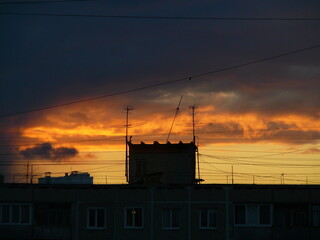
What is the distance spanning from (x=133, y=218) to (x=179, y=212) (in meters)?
3.82

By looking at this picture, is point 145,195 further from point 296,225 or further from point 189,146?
point 189,146

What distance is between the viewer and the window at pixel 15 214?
5250cm

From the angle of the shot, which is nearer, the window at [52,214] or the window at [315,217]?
the window at [315,217]

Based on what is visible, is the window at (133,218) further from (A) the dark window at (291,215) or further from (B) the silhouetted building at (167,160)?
(B) the silhouetted building at (167,160)

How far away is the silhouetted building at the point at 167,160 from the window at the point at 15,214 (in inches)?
820

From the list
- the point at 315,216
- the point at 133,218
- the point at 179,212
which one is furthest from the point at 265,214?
the point at 133,218

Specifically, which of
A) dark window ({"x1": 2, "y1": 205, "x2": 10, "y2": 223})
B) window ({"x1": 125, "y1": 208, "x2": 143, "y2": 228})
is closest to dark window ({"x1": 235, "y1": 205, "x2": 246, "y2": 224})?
window ({"x1": 125, "y1": 208, "x2": 143, "y2": 228})

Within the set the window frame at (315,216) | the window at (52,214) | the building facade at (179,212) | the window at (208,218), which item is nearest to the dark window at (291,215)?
the building facade at (179,212)

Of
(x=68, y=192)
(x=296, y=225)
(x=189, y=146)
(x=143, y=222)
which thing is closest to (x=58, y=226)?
(x=68, y=192)

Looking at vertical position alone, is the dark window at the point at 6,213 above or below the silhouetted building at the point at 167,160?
below

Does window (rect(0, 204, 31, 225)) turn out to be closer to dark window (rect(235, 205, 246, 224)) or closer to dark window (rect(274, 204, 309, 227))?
dark window (rect(235, 205, 246, 224))

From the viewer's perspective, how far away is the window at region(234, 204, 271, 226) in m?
51.0

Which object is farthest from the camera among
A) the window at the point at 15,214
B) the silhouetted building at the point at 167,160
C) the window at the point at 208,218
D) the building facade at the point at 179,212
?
the silhouetted building at the point at 167,160

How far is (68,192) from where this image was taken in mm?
52375
